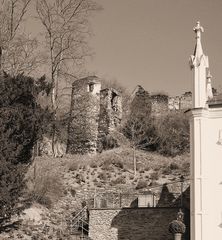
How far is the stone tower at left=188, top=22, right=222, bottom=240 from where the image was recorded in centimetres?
2359

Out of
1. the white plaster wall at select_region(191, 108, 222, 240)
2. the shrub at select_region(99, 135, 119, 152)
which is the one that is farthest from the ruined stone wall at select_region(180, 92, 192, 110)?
the white plaster wall at select_region(191, 108, 222, 240)

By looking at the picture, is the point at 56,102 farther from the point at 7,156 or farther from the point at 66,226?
the point at 7,156

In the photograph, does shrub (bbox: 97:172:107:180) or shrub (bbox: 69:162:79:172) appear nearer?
shrub (bbox: 97:172:107:180)

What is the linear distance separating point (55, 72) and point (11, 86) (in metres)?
A: 12.3

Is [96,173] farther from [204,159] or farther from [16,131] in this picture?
[204,159]

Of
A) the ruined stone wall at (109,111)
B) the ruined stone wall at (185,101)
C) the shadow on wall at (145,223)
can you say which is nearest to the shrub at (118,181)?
the shadow on wall at (145,223)

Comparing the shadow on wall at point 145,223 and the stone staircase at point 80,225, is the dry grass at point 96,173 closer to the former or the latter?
the stone staircase at point 80,225

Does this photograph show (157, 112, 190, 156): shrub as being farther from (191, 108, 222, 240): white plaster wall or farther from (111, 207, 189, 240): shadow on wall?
(191, 108, 222, 240): white plaster wall

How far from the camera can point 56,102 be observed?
38.7 m

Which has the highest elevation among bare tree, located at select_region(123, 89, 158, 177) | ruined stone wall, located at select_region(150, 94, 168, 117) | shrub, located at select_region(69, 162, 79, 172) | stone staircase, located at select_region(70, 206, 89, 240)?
ruined stone wall, located at select_region(150, 94, 168, 117)

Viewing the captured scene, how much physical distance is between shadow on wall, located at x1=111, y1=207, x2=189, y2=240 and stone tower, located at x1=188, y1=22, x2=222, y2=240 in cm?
520

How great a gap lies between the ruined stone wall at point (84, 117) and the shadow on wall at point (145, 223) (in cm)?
1593

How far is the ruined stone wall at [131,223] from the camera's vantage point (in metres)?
29.3

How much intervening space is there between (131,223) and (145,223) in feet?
2.63
